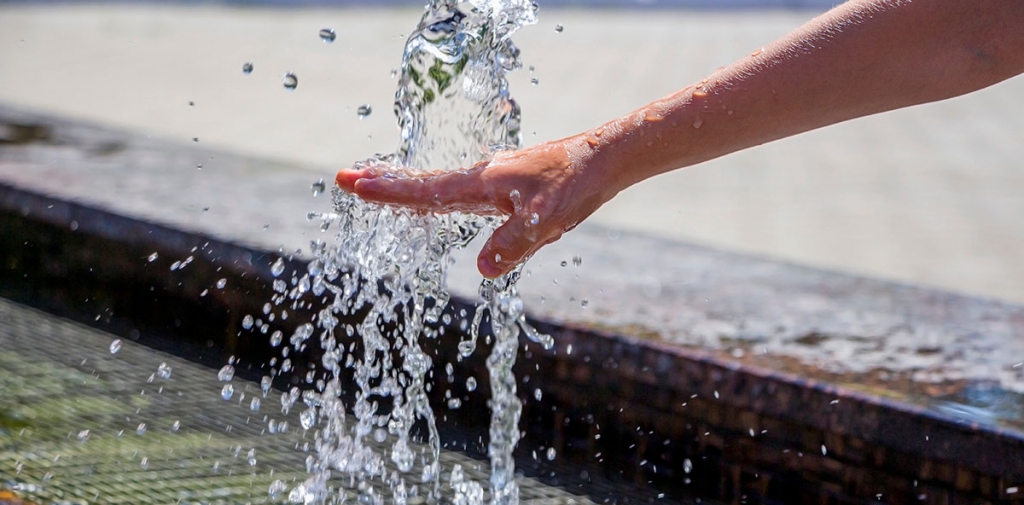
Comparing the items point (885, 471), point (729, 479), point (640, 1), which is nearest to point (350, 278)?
point (729, 479)

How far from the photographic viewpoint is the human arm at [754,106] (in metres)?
1.47

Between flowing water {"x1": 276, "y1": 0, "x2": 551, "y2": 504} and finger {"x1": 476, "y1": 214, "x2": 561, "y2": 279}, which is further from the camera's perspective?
flowing water {"x1": 276, "y1": 0, "x2": 551, "y2": 504}

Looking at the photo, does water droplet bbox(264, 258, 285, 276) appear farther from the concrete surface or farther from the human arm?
the human arm

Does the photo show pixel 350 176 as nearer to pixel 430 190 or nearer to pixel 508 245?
pixel 430 190

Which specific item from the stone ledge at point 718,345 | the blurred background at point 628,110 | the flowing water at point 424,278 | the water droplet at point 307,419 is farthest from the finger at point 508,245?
the water droplet at point 307,419

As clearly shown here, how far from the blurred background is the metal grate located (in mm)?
571

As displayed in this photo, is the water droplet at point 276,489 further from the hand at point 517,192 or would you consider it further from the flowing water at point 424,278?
the hand at point 517,192

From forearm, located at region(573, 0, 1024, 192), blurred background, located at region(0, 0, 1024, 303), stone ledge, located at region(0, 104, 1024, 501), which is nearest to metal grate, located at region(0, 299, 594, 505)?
stone ledge, located at region(0, 104, 1024, 501)

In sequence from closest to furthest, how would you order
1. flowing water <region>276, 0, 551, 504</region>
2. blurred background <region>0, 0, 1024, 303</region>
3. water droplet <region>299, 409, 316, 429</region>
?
1. flowing water <region>276, 0, 551, 504</region>
2. water droplet <region>299, 409, 316, 429</region>
3. blurred background <region>0, 0, 1024, 303</region>

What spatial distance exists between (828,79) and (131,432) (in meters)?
1.57

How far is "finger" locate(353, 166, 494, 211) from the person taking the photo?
1522 mm

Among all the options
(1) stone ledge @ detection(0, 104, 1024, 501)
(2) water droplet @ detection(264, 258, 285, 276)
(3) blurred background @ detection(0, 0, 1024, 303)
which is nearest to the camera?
(1) stone ledge @ detection(0, 104, 1024, 501)

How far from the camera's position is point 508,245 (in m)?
1.51

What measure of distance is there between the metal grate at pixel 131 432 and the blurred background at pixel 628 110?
0.57 m
